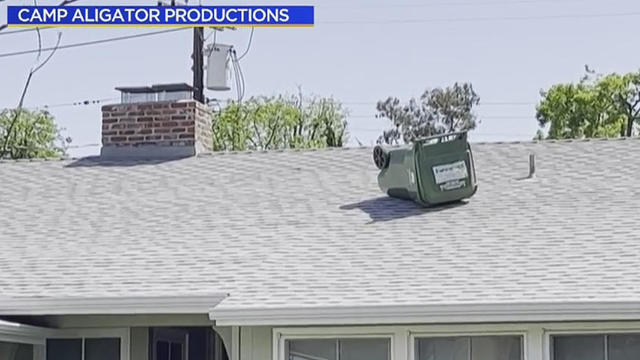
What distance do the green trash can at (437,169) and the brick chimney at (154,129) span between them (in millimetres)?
3693

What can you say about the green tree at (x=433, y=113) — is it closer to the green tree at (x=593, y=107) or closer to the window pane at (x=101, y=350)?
the green tree at (x=593, y=107)

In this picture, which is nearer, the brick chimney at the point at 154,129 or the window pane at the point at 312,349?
the window pane at the point at 312,349

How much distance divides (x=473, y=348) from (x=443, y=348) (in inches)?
10.0

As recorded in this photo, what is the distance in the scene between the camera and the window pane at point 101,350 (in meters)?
12.8

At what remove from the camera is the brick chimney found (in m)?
16.6

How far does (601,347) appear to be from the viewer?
10.7 metres

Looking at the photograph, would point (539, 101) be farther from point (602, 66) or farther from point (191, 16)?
point (191, 16)

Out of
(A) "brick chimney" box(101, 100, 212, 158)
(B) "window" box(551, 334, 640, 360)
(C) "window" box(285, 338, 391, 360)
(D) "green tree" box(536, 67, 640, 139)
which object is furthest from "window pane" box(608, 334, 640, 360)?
(D) "green tree" box(536, 67, 640, 139)

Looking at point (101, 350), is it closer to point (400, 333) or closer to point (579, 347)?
point (400, 333)

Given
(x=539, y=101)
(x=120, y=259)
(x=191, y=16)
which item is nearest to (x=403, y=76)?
(x=539, y=101)

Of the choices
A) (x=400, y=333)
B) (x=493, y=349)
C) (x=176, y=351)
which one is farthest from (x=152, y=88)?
(x=493, y=349)

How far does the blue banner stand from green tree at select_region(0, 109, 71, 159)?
23632mm

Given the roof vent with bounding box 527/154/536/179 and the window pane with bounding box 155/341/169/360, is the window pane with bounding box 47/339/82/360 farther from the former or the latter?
the roof vent with bounding box 527/154/536/179

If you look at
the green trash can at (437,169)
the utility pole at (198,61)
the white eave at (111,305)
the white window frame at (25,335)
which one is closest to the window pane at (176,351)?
the white window frame at (25,335)
